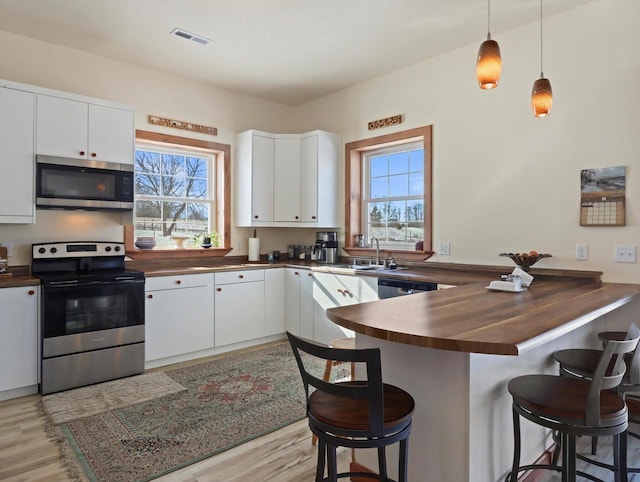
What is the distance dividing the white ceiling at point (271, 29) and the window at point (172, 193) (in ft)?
2.99

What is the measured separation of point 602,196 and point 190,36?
3450mm

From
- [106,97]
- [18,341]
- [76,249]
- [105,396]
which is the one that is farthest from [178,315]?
[106,97]

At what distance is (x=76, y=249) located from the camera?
3625mm

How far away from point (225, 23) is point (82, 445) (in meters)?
3.10

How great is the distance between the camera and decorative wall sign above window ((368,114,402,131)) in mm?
4272

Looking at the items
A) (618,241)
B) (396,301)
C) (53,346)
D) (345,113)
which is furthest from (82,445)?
(345,113)

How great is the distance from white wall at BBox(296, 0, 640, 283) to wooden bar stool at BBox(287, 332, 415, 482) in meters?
2.30

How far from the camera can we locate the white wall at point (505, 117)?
2898 millimetres

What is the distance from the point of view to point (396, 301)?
2133 mm

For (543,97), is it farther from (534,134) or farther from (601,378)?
(601,378)

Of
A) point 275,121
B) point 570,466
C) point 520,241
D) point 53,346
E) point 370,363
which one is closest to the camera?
point 370,363

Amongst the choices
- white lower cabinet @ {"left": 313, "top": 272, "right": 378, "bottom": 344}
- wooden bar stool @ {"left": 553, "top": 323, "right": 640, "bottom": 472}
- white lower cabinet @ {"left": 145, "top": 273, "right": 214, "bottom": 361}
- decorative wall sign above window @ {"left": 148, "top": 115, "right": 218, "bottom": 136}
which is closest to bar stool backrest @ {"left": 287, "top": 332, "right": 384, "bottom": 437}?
wooden bar stool @ {"left": 553, "top": 323, "right": 640, "bottom": 472}

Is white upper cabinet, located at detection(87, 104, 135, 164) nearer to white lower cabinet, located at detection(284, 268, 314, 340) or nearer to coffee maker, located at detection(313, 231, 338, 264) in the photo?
white lower cabinet, located at detection(284, 268, 314, 340)

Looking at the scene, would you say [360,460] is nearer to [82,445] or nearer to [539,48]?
[82,445]
